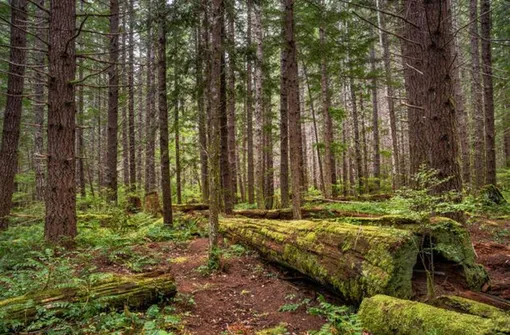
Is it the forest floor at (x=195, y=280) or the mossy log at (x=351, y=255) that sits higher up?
the mossy log at (x=351, y=255)

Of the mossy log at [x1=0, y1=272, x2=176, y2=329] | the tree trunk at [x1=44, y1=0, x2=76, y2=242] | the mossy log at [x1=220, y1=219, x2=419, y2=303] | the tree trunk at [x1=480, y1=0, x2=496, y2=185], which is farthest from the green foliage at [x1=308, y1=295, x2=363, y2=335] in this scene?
the tree trunk at [x1=480, y1=0, x2=496, y2=185]

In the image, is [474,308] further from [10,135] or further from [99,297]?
[10,135]

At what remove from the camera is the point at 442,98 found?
5270 millimetres

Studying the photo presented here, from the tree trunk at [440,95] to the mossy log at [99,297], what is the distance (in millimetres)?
4812

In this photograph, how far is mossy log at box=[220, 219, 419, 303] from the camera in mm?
4191

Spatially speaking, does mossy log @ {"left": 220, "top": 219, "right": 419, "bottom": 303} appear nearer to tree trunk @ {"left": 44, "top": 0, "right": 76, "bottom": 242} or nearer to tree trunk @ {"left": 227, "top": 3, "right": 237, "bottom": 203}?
tree trunk @ {"left": 44, "top": 0, "right": 76, "bottom": 242}

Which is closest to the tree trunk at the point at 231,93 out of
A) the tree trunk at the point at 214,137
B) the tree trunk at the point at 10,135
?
the tree trunk at the point at 214,137

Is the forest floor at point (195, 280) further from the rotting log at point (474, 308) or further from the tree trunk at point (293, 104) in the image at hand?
the tree trunk at point (293, 104)

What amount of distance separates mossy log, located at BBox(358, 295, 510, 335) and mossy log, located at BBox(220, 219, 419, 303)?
1.35ft

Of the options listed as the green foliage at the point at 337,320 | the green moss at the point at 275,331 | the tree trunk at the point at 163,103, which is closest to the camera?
the green foliage at the point at 337,320

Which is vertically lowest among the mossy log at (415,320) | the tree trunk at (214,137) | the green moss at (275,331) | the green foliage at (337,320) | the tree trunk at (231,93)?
the green moss at (275,331)

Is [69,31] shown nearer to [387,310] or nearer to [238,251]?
[238,251]

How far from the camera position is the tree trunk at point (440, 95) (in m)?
5.23

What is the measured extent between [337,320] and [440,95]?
385 centimetres
